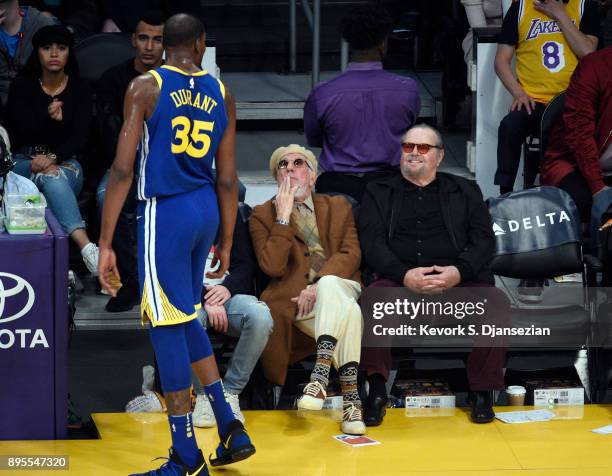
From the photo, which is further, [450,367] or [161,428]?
[450,367]

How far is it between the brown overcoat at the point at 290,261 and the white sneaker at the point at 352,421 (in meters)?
0.38

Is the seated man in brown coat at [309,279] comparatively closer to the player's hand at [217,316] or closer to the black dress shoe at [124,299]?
the player's hand at [217,316]

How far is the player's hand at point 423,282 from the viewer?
5922 mm

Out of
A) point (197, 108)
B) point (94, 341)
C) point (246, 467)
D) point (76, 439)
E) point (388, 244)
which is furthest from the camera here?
point (94, 341)

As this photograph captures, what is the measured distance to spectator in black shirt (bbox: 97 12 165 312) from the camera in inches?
284

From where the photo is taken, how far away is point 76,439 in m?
5.70

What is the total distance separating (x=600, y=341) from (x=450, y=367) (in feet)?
2.47

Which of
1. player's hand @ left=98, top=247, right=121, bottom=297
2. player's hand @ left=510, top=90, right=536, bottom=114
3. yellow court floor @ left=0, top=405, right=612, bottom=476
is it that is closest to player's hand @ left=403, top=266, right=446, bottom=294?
yellow court floor @ left=0, top=405, right=612, bottom=476

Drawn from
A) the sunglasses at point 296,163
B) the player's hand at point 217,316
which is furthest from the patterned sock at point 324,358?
the sunglasses at point 296,163

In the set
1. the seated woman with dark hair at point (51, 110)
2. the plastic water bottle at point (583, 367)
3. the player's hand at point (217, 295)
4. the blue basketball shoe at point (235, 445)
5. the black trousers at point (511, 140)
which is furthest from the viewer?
the black trousers at point (511, 140)

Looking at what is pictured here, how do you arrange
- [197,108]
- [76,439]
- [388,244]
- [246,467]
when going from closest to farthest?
[197,108]
[246,467]
[76,439]
[388,244]

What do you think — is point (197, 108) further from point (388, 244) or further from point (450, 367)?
point (450, 367)

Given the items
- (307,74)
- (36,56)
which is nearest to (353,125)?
(36,56)

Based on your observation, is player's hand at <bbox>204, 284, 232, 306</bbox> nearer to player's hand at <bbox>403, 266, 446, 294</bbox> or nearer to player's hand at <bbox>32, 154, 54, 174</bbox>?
player's hand at <bbox>403, 266, 446, 294</bbox>
